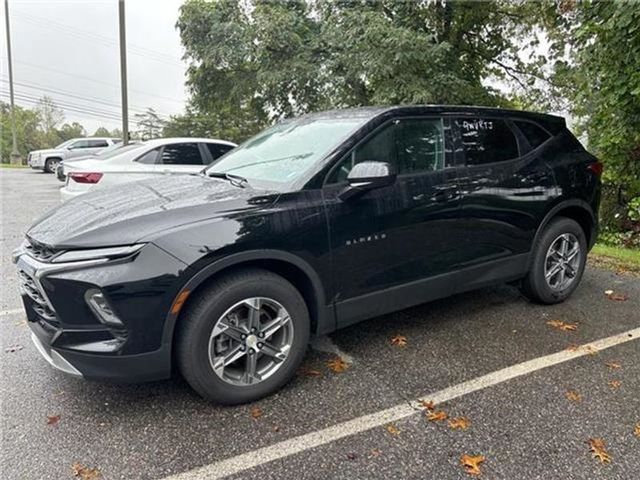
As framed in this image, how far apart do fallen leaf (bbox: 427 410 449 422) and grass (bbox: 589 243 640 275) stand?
3836 mm

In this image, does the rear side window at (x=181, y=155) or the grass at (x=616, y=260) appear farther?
the rear side window at (x=181, y=155)

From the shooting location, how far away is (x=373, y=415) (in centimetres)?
245

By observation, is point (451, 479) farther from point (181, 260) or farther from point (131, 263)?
point (131, 263)

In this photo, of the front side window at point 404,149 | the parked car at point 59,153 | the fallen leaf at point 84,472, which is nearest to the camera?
the fallen leaf at point 84,472

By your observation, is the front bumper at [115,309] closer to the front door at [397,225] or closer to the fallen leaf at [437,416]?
the front door at [397,225]

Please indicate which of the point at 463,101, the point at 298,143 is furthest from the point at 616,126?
the point at 298,143

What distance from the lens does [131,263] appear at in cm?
217

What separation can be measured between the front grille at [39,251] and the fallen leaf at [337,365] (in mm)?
1744

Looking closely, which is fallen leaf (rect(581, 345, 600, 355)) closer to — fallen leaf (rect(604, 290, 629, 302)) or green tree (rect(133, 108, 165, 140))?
fallen leaf (rect(604, 290, 629, 302))

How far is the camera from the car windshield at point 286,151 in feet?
9.45

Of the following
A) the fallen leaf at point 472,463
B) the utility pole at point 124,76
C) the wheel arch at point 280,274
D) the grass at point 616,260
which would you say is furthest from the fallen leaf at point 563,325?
the utility pole at point 124,76

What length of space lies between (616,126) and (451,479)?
20.6ft

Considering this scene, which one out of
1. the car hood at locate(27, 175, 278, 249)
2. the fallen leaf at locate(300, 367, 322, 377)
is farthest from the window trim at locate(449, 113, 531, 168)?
the fallen leaf at locate(300, 367, 322, 377)

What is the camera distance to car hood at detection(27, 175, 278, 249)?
7.36 feet
